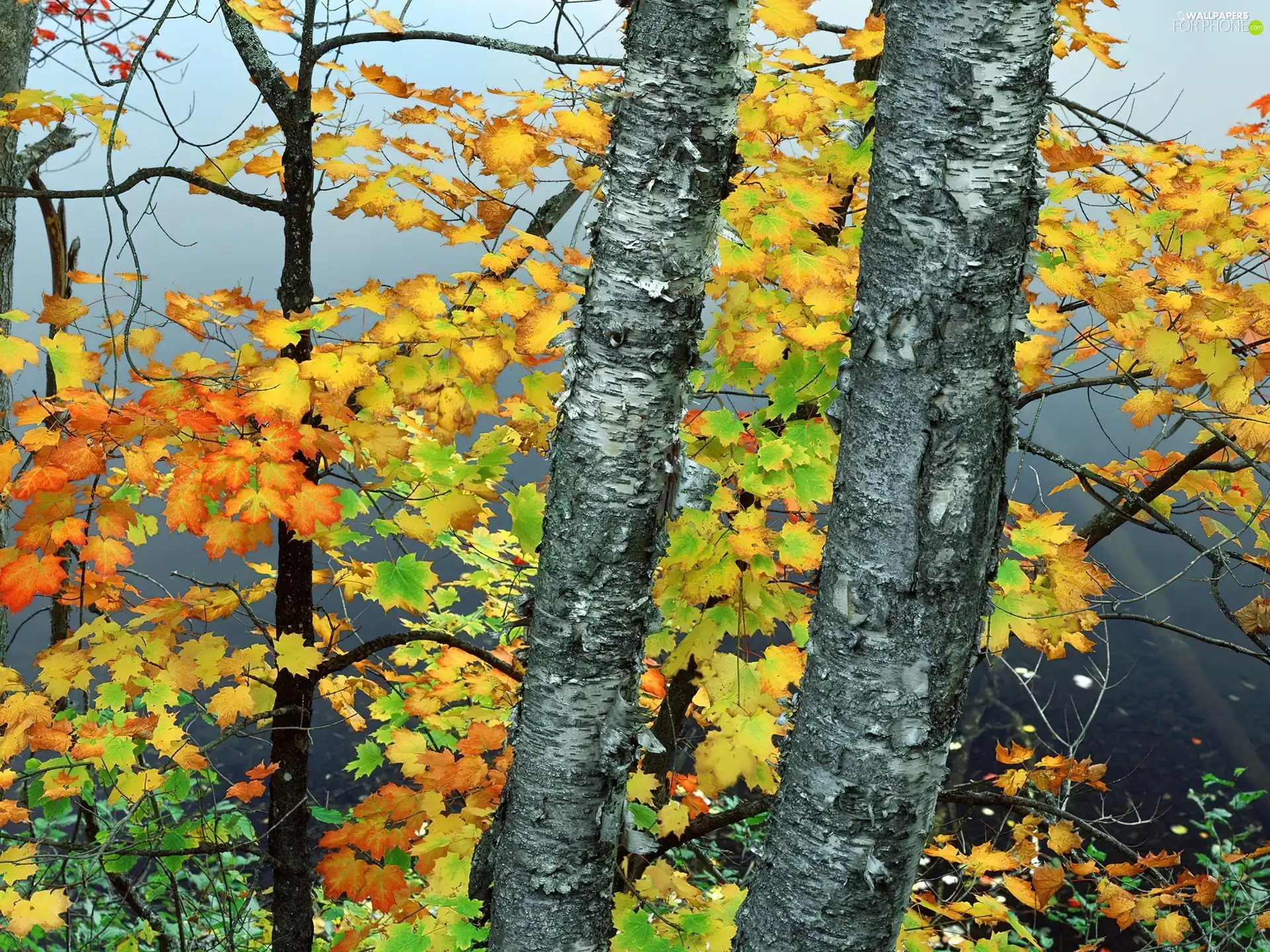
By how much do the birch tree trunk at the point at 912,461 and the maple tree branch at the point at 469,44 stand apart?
135 centimetres

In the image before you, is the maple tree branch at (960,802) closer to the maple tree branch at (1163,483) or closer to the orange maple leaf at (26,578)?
the maple tree branch at (1163,483)

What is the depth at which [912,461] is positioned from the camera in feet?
4.43

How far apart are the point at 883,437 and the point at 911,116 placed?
49 cm

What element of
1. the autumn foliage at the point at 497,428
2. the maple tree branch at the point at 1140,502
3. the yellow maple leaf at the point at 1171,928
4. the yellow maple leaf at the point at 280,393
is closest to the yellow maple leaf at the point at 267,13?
the autumn foliage at the point at 497,428

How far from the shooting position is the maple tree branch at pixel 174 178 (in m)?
2.47

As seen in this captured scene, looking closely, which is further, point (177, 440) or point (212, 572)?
point (212, 572)

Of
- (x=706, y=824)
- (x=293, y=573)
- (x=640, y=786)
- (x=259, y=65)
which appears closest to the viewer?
(x=640, y=786)

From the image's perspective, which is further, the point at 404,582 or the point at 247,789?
the point at 247,789

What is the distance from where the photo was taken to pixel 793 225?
Answer: 2510 millimetres

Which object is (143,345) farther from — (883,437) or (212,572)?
(212,572)

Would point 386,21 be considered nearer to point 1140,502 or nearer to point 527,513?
point 527,513

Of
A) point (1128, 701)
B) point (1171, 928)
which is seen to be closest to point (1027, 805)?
point (1171, 928)

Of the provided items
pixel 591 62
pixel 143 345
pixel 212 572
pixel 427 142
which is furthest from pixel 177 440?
pixel 212 572

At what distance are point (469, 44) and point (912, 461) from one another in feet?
6.69
